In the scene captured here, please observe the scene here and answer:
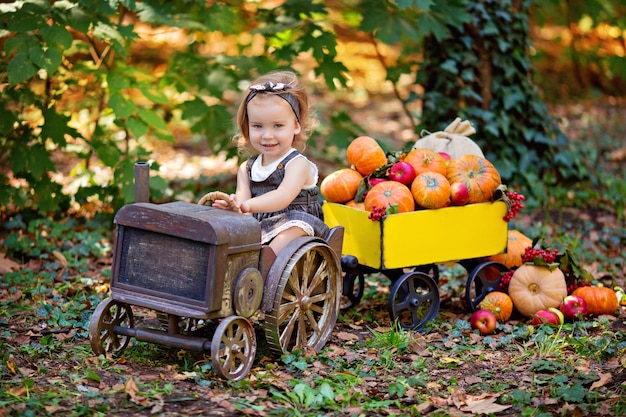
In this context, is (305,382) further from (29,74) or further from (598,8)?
(598,8)

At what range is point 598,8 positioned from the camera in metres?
10.3

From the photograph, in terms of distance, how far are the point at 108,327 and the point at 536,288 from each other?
250cm

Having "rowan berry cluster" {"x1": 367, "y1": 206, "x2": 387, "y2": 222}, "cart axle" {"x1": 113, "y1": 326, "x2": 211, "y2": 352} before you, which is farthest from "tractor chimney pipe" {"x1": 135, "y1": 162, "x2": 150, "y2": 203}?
"rowan berry cluster" {"x1": 367, "y1": 206, "x2": 387, "y2": 222}

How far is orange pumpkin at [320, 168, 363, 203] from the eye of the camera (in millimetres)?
4691

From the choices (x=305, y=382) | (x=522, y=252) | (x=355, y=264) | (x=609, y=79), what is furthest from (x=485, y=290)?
(x=609, y=79)

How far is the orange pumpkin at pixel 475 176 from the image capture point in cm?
463

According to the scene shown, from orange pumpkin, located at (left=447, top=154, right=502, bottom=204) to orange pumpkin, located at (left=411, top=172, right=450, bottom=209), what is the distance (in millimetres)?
194

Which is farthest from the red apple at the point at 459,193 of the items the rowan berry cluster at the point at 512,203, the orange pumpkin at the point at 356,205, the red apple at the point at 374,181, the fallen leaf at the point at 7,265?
the fallen leaf at the point at 7,265

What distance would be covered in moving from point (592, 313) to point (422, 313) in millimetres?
1014

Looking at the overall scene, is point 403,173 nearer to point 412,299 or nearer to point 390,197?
point 390,197

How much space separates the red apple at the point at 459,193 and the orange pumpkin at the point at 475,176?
0.29ft

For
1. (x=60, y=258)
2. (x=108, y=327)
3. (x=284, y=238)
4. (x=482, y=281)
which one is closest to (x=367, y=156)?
(x=284, y=238)

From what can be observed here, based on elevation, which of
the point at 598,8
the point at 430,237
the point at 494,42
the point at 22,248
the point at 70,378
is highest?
the point at 598,8

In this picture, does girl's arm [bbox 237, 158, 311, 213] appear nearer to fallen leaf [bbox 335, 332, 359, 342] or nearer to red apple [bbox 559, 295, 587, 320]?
fallen leaf [bbox 335, 332, 359, 342]
